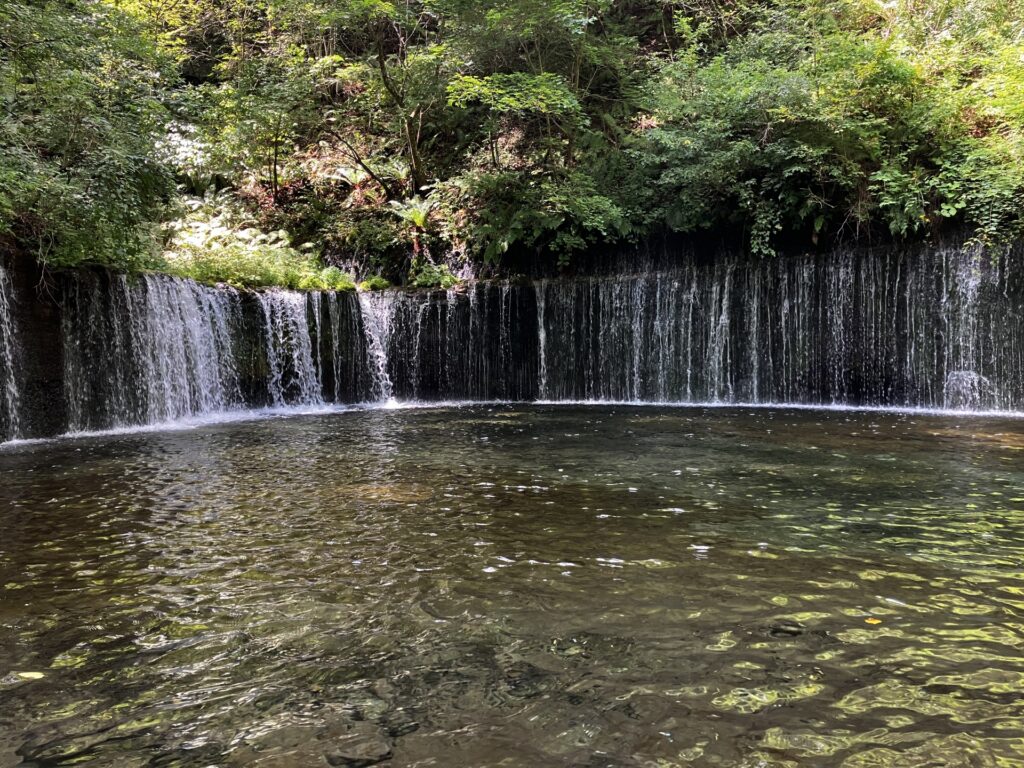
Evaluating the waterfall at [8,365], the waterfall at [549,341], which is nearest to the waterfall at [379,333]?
the waterfall at [549,341]

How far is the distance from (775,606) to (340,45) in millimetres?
24756

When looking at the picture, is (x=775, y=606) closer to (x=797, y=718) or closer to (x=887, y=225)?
(x=797, y=718)

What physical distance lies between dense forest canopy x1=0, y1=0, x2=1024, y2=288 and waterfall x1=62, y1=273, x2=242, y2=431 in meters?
0.74

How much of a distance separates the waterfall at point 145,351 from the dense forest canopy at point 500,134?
74 cm

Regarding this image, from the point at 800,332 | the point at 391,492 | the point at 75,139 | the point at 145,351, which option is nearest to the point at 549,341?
the point at 800,332

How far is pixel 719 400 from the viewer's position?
15.4 m

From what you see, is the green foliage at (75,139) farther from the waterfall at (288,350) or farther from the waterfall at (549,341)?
the waterfall at (288,350)

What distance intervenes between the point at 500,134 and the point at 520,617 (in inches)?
731

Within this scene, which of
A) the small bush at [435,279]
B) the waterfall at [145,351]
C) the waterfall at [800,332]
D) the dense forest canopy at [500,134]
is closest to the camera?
the dense forest canopy at [500,134]

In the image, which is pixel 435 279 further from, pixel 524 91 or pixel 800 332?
pixel 800 332

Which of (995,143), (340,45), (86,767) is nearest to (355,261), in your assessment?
(340,45)

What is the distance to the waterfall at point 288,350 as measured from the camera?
15523 millimetres

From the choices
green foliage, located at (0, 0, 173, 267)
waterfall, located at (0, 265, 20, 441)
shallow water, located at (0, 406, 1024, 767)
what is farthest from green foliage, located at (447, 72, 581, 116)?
shallow water, located at (0, 406, 1024, 767)

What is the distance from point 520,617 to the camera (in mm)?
3602
